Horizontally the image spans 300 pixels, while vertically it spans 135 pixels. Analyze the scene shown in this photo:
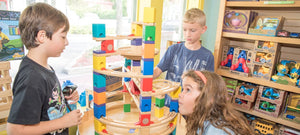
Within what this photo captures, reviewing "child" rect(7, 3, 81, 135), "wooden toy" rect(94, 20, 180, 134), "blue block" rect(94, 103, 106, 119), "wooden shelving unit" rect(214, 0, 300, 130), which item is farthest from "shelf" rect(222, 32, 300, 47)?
"child" rect(7, 3, 81, 135)

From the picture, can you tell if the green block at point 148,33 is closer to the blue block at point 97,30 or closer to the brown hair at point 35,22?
the blue block at point 97,30

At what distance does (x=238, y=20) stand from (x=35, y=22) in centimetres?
185

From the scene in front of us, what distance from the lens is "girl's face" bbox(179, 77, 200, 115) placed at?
0.94 m

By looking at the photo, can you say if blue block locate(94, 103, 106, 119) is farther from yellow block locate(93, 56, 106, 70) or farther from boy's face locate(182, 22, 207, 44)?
boy's face locate(182, 22, 207, 44)

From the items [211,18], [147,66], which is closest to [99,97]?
[147,66]

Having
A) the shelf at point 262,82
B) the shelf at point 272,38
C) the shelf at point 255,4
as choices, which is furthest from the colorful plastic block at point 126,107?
the shelf at point 255,4

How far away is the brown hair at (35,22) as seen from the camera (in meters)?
0.78

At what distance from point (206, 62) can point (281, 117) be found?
1.14m

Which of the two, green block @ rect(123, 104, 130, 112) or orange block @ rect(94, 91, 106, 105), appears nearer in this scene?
orange block @ rect(94, 91, 106, 105)

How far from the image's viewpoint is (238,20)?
6.55 feet

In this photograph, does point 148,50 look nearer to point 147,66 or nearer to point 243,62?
point 147,66

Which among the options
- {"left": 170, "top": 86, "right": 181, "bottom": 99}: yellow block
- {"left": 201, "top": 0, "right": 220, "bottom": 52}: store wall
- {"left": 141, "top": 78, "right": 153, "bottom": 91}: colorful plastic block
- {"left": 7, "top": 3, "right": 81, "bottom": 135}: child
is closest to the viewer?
{"left": 7, "top": 3, "right": 81, "bottom": 135}: child

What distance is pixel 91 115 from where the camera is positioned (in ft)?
4.83

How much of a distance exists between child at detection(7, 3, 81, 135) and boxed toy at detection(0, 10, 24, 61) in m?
0.46
